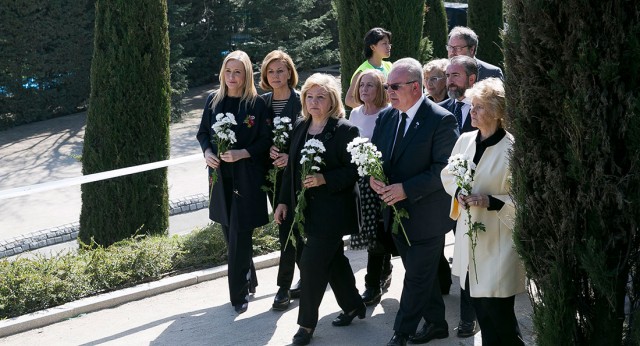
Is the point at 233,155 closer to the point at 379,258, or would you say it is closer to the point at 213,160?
the point at 213,160

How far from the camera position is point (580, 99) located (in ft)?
12.5

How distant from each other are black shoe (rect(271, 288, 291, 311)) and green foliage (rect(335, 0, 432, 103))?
15.6 ft

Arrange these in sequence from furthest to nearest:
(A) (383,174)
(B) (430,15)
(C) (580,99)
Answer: (B) (430,15), (A) (383,174), (C) (580,99)

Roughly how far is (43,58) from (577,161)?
1978 centimetres

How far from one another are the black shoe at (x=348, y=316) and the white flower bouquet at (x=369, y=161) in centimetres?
95

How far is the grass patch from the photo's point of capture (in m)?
7.45

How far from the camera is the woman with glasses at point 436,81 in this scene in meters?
7.70

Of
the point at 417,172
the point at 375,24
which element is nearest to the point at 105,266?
the point at 417,172

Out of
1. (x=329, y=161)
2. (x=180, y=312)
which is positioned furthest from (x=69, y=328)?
(x=329, y=161)

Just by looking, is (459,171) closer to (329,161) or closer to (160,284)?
(329,161)

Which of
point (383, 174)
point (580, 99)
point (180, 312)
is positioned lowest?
point (180, 312)

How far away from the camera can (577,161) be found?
3865 mm

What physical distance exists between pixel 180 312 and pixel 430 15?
44.6 feet

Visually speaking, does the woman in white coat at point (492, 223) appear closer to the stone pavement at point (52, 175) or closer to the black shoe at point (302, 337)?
the black shoe at point (302, 337)
